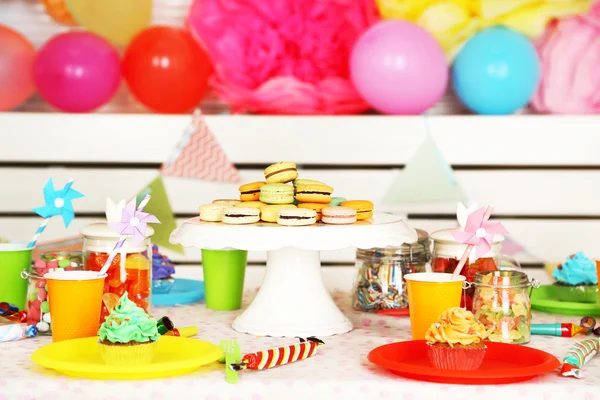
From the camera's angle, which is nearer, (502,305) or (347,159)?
(502,305)

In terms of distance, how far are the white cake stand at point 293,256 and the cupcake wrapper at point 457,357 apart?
0.83 ft

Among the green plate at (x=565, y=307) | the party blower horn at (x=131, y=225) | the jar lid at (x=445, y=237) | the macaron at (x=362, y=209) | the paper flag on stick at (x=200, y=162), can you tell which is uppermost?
the paper flag on stick at (x=200, y=162)

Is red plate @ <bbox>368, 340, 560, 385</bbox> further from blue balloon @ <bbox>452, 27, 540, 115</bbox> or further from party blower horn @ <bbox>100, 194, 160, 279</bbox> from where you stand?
blue balloon @ <bbox>452, 27, 540, 115</bbox>

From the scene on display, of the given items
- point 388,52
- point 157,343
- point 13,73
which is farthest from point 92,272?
point 13,73

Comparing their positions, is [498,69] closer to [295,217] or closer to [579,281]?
[579,281]

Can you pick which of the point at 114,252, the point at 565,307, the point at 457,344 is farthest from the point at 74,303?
the point at 565,307

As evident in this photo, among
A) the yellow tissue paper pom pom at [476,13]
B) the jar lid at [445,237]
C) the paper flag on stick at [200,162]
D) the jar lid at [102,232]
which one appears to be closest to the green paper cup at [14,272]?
the jar lid at [102,232]

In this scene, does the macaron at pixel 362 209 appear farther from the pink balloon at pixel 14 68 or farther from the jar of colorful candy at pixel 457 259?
the pink balloon at pixel 14 68

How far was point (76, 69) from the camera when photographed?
285 cm

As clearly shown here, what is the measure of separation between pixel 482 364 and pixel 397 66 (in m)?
1.73

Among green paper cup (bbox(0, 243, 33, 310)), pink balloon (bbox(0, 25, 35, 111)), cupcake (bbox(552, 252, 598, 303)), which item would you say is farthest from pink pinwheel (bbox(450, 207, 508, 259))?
pink balloon (bbox(0, 25, 35, 111))

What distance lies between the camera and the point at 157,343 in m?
1.18

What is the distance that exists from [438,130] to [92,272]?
194 cm

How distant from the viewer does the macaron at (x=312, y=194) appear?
55.3 inches
